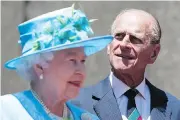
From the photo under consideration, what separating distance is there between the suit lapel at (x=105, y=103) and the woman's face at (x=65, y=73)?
33.4 inches

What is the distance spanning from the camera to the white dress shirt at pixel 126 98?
338 centimetres

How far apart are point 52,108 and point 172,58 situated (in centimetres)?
234

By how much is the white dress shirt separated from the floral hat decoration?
926 mm

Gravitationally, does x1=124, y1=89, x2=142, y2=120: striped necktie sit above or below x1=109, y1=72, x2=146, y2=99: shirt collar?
below

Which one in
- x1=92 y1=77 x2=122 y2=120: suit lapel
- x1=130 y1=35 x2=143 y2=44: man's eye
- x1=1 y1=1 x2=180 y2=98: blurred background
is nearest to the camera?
x1=92 y1=77 x2=122 y2=120: suit lapel

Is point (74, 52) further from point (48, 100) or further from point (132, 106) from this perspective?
point (132, 106)

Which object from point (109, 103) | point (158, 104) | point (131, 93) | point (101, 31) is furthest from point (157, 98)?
point (101, 31)

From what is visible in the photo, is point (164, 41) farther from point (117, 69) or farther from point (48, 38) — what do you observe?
point (48, 38)

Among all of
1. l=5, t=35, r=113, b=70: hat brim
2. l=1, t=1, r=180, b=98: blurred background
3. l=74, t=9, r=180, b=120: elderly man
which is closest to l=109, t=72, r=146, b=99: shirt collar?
l=74, t=9, r=180, b=120: elderly man

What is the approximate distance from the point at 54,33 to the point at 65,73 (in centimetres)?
17

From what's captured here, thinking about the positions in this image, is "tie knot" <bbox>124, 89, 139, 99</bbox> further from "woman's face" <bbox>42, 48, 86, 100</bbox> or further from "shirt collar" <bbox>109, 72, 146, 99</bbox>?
"woman's face" <bbox>42, 48, 86, 100</bbox>

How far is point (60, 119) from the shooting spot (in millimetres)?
2521

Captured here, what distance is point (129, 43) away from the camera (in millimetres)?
3391

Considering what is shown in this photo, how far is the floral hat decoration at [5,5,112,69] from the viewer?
246 centimetres
